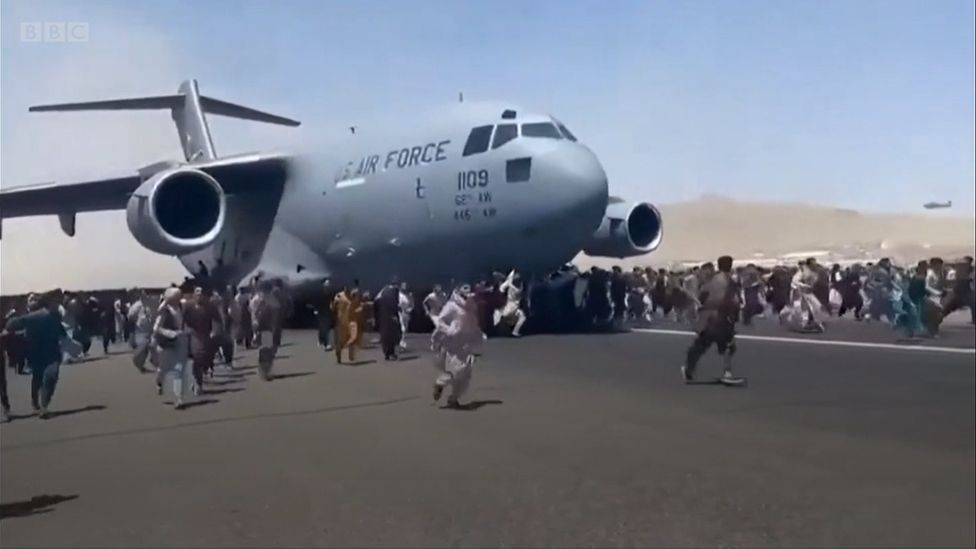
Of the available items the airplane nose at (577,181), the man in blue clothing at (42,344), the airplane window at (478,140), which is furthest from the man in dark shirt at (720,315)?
the man in blue clothing at (42,344)

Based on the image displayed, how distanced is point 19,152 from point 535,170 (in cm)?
217

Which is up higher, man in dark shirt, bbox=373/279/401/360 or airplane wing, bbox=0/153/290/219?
airplane wing, bbox=0/153/290/219

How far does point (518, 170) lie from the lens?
463 cm

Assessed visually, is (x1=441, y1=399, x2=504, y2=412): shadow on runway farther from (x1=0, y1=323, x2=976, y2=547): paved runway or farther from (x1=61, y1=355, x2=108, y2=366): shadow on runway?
(x1=61, y1=355, x2=108, y2=366): shadow on runway

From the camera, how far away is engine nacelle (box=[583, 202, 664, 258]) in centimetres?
357

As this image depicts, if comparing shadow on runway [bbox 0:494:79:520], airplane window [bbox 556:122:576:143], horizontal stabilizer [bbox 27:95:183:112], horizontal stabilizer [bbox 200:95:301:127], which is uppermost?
horizontal stabilizer [bbox 27:95:183:112]

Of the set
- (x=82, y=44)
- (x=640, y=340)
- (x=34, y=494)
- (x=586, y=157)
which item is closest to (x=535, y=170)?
(x=586, y=157)

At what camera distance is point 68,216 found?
4305 mm

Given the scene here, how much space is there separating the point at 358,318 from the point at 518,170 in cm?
101

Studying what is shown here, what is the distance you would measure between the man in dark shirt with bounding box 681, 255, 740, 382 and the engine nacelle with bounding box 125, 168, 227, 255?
2.49m

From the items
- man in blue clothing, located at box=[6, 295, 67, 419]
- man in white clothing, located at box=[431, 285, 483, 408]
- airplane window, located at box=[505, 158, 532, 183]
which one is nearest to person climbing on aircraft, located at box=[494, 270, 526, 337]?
man in white clothing, located at box=[431, 285, 483, 408]

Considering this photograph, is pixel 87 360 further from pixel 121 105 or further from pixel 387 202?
pixel 387 202

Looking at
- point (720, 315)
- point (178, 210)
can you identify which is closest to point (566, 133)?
point (720, 315)

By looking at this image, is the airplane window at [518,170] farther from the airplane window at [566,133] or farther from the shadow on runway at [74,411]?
the shadow on runway at [74,411]
